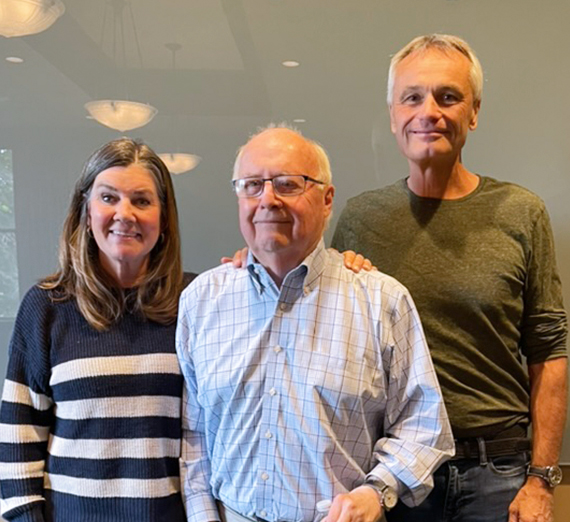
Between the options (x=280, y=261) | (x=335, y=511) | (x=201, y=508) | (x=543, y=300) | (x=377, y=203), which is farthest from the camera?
(x=377, y=203)

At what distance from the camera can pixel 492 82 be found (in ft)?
5.95

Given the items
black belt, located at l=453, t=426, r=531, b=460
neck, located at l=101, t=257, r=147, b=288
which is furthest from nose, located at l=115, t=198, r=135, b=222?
black belt, located at l=453, t=426, r=531, b=460

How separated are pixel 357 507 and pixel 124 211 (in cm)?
84

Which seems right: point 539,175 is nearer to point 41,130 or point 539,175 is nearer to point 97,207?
point 97,207

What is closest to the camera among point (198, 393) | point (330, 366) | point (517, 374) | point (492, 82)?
point (330, 366)

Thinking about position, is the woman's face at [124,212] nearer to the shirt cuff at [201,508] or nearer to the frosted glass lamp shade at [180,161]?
the frosted glass lamp shade at [180,161]

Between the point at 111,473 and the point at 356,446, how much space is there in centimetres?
59

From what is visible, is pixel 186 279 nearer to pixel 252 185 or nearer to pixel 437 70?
pixel 252 185

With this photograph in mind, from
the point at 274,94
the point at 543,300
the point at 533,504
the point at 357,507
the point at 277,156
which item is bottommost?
the point at 533,504

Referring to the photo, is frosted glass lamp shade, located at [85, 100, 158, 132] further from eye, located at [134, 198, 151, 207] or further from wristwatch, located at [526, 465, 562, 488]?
wristwatch, located at [526, 465, 562, 488]

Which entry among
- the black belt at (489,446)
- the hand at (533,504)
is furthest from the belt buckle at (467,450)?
the hand at (533,504)

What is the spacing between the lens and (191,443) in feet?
4.62

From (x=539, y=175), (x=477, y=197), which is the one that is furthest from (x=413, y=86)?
(x=539, y=175)

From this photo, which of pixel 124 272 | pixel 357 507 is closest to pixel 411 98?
pixel 124 272
